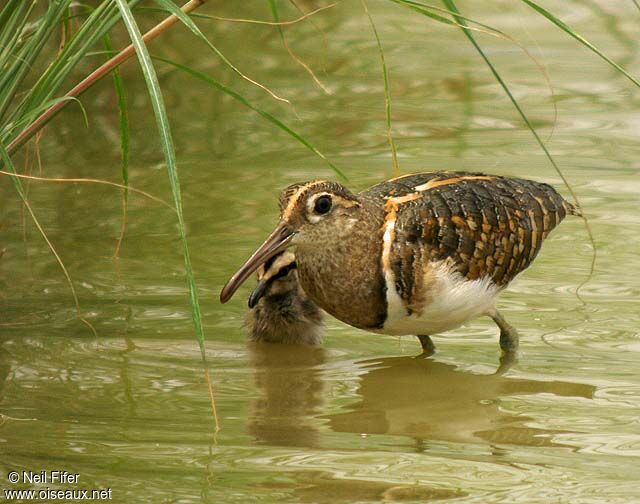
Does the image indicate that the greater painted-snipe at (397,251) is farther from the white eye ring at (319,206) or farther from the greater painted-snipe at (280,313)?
the greater painted-snipe at (280,313)

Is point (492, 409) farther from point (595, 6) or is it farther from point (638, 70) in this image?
point (595, 6)

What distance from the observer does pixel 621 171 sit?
8586 millimetres

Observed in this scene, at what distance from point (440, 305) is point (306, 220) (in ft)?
2.26

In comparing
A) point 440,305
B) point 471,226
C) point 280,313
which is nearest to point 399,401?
point 440,305

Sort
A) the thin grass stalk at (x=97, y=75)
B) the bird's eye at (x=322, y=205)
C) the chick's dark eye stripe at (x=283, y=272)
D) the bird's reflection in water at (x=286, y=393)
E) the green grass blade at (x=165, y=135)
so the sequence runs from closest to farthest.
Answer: the green grass blade at (x=165, y=135), the thin grass stalk at (x=97, y=75), the bird's reflection in water at (x=286, y=393), the bird's eye at (x=322, y=205), the chick's dark eye stripe at (x=283, y=272)

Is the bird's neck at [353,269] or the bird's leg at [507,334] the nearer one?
the bird's neck at [353,269]

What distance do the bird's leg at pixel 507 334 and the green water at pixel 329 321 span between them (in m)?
0.10

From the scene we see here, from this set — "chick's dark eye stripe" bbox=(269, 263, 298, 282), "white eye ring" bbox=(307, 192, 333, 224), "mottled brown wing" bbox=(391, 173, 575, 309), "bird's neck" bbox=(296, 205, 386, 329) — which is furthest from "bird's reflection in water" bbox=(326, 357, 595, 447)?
"white eye ring" bbox=(307, 192, 333, 224)

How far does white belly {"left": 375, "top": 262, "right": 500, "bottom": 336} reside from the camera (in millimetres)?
5953

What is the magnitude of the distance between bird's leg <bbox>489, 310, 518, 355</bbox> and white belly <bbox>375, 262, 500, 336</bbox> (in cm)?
20

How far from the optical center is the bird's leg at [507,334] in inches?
252

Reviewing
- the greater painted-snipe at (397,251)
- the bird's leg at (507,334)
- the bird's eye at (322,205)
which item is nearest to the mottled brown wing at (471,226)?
the greater painted-snipe at (397,251)

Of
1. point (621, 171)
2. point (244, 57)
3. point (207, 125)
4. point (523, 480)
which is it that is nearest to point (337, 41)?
point (244, 57)

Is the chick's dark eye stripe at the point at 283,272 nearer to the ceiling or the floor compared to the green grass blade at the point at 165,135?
nearer to the floor
